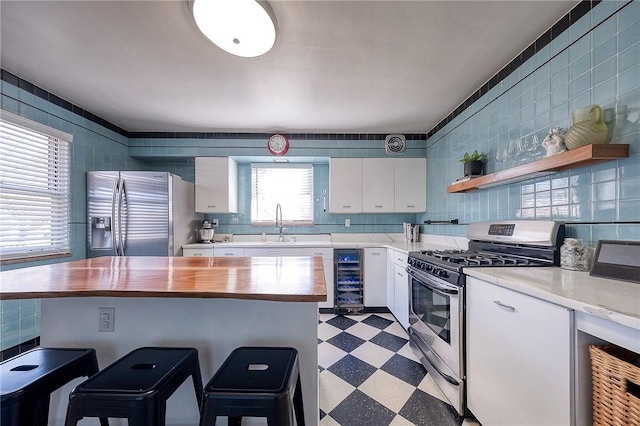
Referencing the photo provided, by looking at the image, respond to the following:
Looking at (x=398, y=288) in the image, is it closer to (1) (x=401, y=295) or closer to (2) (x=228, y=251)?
(1) (x=401, y=295)

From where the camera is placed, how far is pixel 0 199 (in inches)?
83.0

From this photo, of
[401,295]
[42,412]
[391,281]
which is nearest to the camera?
[42,412]

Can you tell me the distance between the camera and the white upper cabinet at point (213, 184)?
3.50 metres

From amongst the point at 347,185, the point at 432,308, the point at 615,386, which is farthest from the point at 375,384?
the point at 347,185

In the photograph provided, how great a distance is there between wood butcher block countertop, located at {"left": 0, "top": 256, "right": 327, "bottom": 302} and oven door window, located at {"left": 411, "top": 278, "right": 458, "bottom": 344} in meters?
0.85

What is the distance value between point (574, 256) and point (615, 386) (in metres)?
0.80

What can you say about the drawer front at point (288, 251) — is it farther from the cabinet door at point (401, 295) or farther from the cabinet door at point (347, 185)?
the cabinet door at point (401, 295)

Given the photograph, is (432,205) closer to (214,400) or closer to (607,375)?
(607,375)

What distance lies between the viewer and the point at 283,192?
12.8 feet

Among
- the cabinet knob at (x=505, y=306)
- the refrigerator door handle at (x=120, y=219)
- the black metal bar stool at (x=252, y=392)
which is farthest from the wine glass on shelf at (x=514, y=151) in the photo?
the refrigerator door handle at (x=120, y=219)

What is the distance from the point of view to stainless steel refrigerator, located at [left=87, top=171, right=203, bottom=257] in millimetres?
2871

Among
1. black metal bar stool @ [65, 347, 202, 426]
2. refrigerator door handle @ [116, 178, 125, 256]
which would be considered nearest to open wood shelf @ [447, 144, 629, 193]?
black metal bar stool @ [65, 347, 202, 426]

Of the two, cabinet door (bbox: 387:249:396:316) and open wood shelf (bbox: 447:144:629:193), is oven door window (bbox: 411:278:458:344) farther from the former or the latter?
open wood shelf (bbox: 447:144:629:193)

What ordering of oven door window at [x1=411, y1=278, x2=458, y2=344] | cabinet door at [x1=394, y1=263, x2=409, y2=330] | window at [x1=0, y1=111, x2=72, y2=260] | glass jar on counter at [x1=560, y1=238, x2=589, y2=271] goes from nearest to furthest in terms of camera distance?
glass jar on counter at [x1=560, y1=238, x2=589, y2=271] → oven door window at [x1=411, y1=278, x2=458, y2=344] → window at [x1=0, y1=111, x2=72, y2=260] → cabinet door at [x1=394, y1=263, x2=409, y2=330]
